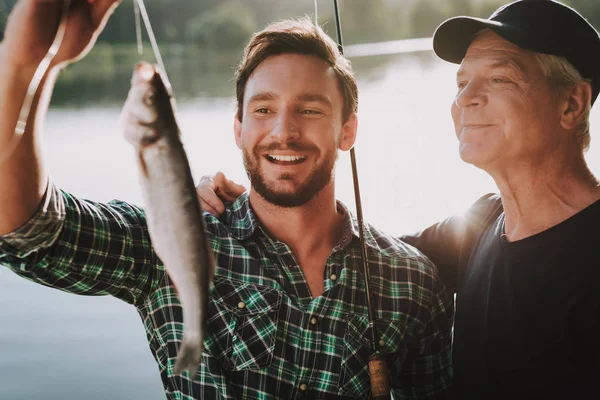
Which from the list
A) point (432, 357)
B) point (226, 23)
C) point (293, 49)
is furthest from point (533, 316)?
point (226, 23)

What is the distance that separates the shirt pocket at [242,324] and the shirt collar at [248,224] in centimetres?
28

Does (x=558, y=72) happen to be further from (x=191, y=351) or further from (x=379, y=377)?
(x=191, y=351)

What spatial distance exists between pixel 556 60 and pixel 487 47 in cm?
31

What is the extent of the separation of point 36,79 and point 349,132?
6.78 feet

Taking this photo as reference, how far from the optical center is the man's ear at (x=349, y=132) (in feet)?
10.9

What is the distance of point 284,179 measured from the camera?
296 centimetres

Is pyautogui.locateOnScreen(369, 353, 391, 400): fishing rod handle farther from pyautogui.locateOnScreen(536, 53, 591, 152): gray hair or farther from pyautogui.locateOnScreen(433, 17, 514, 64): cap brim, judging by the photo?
pyautogui.locateOnScreen(433, 17, 514, 64): cap brim

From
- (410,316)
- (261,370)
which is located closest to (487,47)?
(410,316)

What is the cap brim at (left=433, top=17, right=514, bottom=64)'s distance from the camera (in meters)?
2.91

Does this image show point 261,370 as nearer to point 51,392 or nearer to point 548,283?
point 548,283

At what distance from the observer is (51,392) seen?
7.29 m

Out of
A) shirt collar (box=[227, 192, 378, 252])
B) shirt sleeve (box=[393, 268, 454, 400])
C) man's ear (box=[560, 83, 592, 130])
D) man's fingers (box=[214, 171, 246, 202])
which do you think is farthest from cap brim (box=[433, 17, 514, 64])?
man's fingers (box=[214, 171, 246, 202])

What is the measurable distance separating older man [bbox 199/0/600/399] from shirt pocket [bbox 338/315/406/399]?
283 millimetres

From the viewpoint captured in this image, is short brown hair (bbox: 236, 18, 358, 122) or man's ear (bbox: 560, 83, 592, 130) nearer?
man's ear (bbox: 560, 83, 592, 130)
